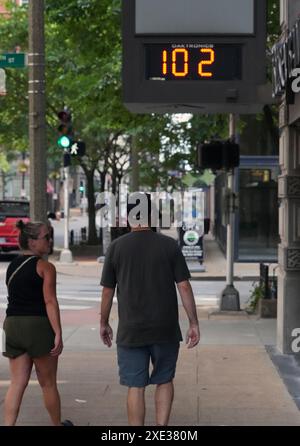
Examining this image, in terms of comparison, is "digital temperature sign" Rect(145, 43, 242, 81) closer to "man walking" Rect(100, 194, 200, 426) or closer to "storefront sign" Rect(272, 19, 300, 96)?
"storefront sign" Rect(272, 19, 300, 96)

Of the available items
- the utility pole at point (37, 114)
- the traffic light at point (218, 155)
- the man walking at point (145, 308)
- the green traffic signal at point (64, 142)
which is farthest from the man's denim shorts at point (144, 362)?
the green traffic signal at point (64, 142)

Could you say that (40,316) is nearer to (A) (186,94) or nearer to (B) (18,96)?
(A) (186,94)

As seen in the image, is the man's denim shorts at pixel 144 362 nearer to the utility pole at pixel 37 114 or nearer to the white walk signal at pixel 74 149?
the utility pole at pixel 37 114

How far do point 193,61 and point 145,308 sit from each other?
17.1 feet

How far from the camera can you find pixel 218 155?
44.6 feet

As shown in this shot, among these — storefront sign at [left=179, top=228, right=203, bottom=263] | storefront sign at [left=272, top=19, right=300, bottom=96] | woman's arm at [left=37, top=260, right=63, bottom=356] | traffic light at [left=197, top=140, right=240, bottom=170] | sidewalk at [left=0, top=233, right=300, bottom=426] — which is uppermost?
storefront sign at [left=272, top=19, right=300, bottom=96]

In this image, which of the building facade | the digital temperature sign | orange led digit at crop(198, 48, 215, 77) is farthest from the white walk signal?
the building facade

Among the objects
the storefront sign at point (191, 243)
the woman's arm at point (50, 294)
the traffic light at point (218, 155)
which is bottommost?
the storefront sign at point (191, 243)

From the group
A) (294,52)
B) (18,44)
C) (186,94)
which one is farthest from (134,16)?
(18,44)

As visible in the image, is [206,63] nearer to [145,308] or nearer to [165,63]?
[165,63]

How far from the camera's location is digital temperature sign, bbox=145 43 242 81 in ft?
32.9

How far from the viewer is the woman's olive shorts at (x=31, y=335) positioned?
19.0 feet

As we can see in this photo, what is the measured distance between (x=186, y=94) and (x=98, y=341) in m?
3.65

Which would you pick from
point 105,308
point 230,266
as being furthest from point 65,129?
point 105,308
